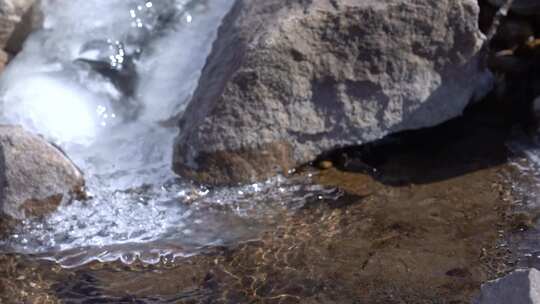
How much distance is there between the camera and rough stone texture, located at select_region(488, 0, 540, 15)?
504 centimetres

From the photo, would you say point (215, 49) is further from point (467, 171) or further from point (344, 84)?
point (467, 171)

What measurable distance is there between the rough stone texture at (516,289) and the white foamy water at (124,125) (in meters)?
1.36

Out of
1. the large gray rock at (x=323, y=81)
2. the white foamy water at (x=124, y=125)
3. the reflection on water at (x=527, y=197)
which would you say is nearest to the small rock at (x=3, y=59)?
the white foamy water at (x=124, y=125)

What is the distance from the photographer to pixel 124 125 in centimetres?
513

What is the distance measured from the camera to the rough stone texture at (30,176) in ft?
13.9

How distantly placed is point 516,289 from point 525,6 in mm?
2590

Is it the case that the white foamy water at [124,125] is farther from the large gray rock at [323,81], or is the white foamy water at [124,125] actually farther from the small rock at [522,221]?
the small rock at [522,221]

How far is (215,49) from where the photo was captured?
16.1ft

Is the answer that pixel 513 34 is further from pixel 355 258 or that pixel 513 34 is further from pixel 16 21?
pixel 16 21

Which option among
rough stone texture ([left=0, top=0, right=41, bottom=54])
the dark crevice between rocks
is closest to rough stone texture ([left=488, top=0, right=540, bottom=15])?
the dark crevice between rocks

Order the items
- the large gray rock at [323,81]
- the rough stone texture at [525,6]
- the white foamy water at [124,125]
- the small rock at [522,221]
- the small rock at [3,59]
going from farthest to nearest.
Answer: the small rock at [3,59] → the rough stone texture at [525,6] → the large gray rock at [323,81] → the white foamy water at [124,125] → the small rock at [522,221]

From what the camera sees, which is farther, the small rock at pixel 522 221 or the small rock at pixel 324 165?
the small rock at pixel 324 165

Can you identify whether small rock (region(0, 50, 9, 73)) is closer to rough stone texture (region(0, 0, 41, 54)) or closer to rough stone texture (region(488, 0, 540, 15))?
rough stone texture (region(0, 0, 41, 54))

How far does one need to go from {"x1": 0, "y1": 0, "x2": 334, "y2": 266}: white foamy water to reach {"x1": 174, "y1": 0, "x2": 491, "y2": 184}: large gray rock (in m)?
0.16
